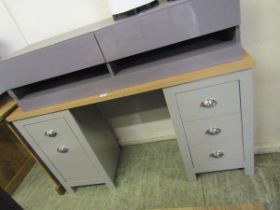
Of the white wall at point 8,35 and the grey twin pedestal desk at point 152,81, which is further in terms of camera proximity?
the white wall at point 8,35

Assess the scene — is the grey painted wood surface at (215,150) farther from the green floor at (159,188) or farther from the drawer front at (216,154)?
the green floor at (159,188)

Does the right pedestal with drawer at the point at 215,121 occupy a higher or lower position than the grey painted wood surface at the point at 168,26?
lower

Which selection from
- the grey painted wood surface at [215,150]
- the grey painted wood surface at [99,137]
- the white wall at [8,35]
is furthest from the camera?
the white wall at [8,35]

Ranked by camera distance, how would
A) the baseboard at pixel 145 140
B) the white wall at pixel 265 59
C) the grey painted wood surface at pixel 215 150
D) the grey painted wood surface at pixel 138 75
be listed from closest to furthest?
the grey painted wood surface at pixel 138 75, the white wall at pixel 265 59, the grey painted wood surface at pixel 215 150, the baseboard at pixel 145 140

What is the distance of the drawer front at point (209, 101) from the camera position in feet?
3.69

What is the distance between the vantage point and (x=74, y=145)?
145cm

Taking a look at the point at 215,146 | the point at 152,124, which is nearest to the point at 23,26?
the point at 152,124

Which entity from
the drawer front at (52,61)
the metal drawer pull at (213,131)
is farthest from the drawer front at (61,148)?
the metal drawer pull at (213,131)

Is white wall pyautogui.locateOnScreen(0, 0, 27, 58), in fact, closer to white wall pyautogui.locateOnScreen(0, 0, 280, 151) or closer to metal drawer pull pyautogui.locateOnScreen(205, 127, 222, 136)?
white wall pyautogui.locateOnScreen(0, 0, 280, 151)

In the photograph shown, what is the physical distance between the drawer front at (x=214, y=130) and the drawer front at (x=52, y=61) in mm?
624

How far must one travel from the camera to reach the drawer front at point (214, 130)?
123 cm

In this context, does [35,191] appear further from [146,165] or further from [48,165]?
[146,165]

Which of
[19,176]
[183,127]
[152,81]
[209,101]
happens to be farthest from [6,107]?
[209,101]

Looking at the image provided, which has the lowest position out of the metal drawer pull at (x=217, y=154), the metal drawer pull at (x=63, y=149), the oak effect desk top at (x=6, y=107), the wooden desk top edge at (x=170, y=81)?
the metal drawer pull at (x=217, y=154)
